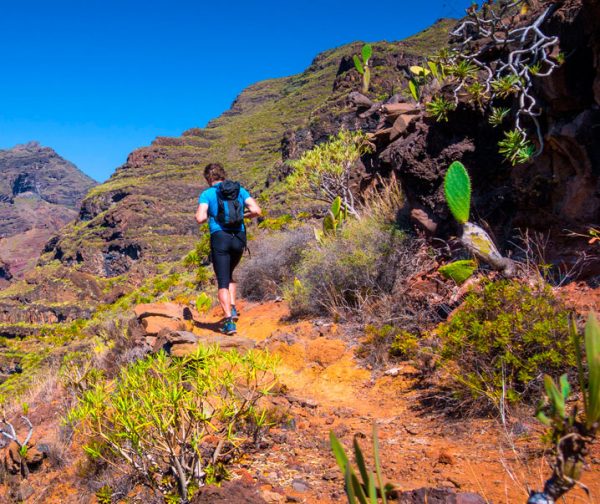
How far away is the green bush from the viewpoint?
2.43 m

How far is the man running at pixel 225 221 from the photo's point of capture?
16.0ft

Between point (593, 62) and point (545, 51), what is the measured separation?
46 centimetres

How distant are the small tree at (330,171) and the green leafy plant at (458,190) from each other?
388cm

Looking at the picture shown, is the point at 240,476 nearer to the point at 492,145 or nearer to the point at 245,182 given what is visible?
the point at 492,145

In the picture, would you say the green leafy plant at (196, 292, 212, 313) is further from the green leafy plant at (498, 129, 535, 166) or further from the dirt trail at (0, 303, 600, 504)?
the green leafy plant at (498, 129, 535, 166)

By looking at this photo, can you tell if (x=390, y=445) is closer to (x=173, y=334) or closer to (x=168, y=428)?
(x=168, y=428)

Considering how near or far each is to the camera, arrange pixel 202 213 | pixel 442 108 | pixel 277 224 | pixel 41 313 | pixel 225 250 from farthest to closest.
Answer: pixel 41 313
pixel 277 224
pixel 225 250
pixel 202 213
pixel 442 108

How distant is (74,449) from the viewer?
3098mm

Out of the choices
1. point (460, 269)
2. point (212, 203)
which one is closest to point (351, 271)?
point (460, 269)

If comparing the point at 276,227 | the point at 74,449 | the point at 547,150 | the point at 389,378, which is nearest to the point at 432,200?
the point at 547,150

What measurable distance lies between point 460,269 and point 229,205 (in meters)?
2.52

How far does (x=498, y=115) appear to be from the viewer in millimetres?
4148

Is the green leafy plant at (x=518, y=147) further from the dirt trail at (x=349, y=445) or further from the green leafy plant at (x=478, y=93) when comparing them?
the dirt trail at (x=349, y=445)

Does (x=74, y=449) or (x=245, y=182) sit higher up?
(x=245, y=182)
